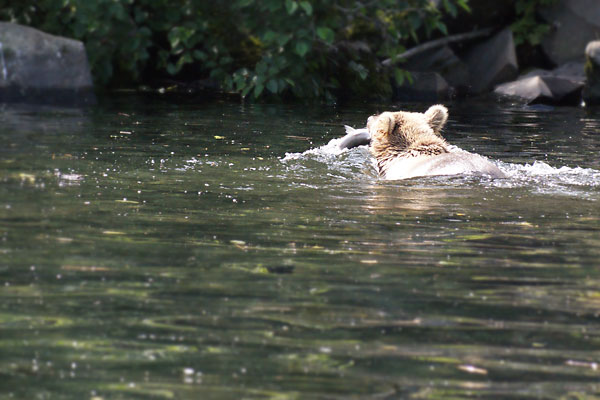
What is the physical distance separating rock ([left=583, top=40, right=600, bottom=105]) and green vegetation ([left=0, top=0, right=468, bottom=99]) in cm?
272

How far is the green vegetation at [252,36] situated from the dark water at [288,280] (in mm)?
6264

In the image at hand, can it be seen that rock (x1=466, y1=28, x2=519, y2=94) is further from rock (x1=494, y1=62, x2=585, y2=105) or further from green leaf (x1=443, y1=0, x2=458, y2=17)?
green leaf (x1=443, y1=0, x2=458, y2=17)

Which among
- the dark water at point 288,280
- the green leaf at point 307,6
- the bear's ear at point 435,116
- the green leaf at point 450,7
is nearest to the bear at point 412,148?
the bear's ear at point 435,116

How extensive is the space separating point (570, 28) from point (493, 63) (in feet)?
7.65

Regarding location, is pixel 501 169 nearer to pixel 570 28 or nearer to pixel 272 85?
pixel 272 85

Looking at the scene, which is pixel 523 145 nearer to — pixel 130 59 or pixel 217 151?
pixel 217 151

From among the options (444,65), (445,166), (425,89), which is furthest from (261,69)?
(445,166)

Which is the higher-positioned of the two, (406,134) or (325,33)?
(325,33)

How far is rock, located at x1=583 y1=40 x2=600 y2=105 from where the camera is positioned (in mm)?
15547

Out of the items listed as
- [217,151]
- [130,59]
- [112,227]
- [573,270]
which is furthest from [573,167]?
[130,59]

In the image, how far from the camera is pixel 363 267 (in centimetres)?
430

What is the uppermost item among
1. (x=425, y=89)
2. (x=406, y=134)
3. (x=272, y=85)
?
(x=272, y=85)

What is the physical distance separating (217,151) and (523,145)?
11.8 ft

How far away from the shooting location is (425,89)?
16.5 m
